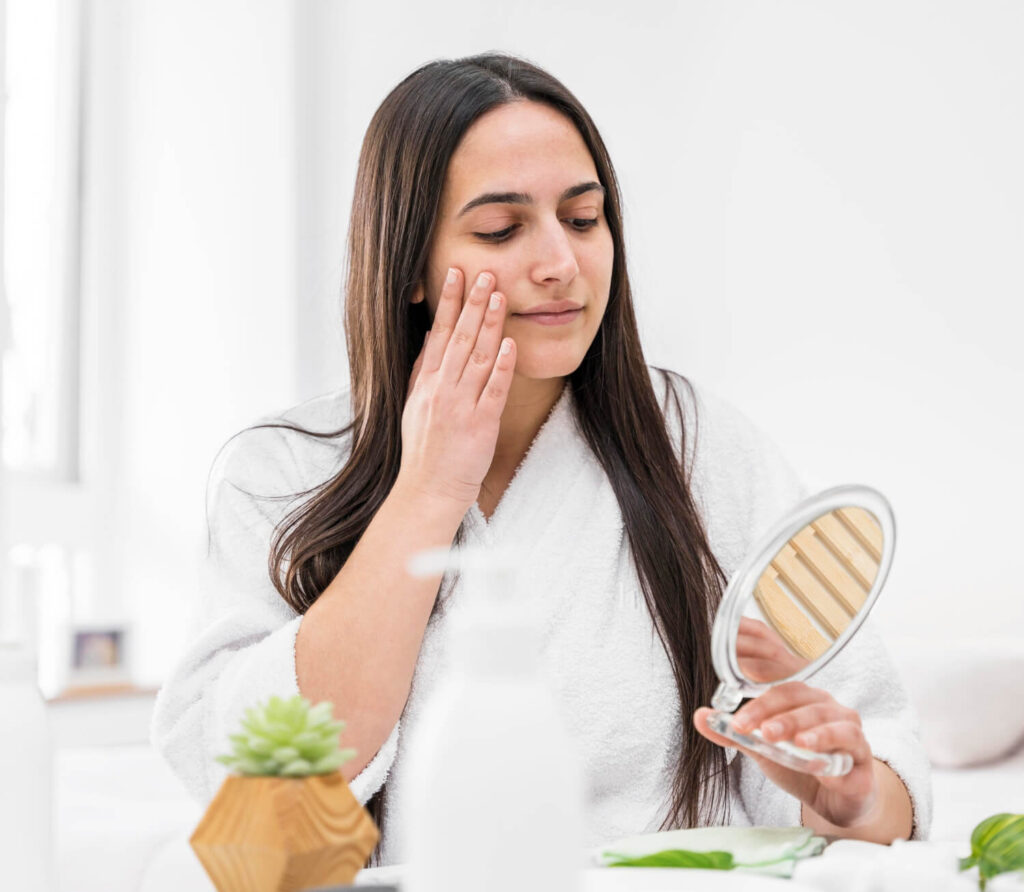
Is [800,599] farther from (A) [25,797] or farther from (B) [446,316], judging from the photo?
(B) [446,316]

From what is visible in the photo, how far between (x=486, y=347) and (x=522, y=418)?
0.18 m

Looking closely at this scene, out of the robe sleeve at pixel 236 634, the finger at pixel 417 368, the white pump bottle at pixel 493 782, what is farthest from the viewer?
the finger at pixel 417 368

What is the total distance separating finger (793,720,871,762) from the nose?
536 mm

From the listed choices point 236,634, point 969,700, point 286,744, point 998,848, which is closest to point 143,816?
point 236,634

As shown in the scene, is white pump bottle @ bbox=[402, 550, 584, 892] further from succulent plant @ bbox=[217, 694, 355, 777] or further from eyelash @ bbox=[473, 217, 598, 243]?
eyelash @ bbox=[473, 217, 598, 243]

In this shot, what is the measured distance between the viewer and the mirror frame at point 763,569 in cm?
64

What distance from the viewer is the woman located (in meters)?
1.09

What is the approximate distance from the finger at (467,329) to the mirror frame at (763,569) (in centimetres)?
59

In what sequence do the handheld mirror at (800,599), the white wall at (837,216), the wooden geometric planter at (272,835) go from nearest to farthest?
1. the wooden geometric planter at (272,835)
2. the handheld mirror at (800,599)
3. the white wall at (837,216)

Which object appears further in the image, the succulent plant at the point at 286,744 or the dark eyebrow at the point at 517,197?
the dark eyebrow at the point at 517,197

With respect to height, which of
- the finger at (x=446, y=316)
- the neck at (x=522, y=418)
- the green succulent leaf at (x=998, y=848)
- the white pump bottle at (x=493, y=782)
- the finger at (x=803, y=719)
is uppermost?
the finger at (x=446, y=316)

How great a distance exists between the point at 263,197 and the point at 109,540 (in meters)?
0.91

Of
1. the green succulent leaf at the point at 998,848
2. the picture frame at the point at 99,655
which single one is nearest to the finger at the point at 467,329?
the green succulent leaf at the point at 998,848

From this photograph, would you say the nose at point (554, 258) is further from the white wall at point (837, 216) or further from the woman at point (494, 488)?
the white wall at point (837, 216)
